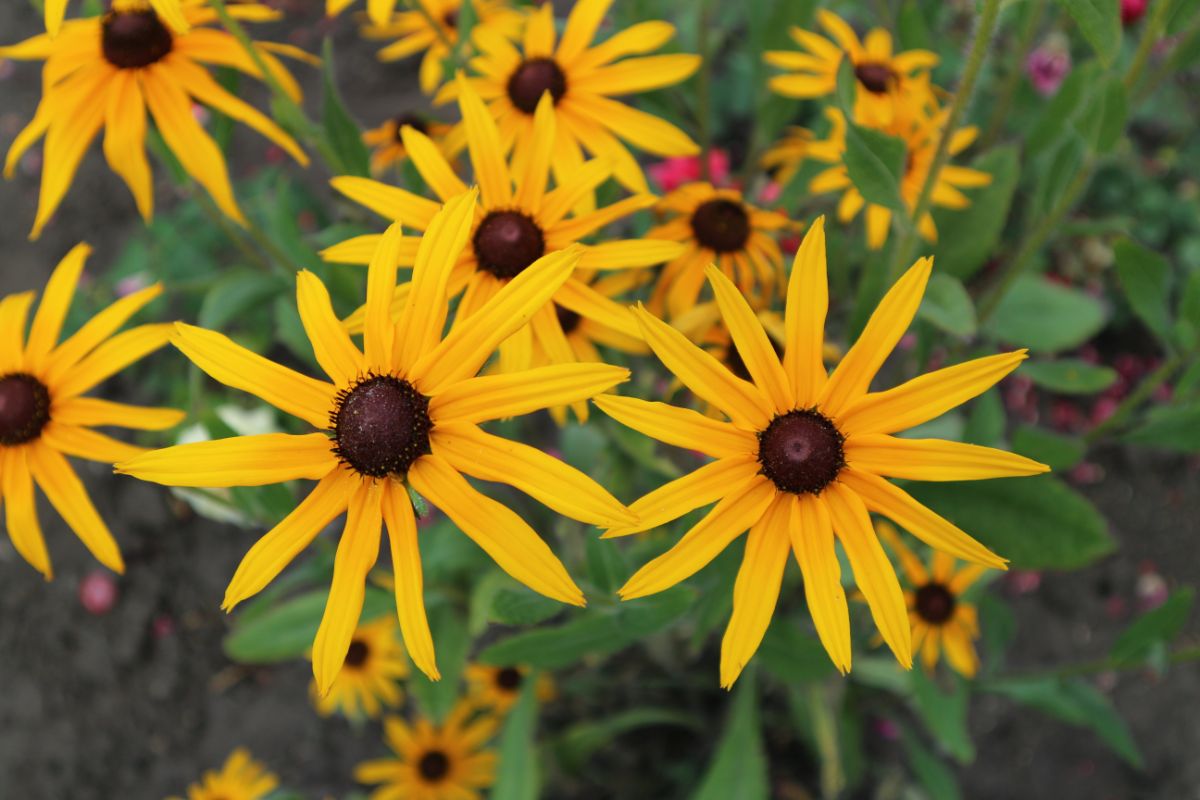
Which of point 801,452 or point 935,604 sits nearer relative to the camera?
point 801,452

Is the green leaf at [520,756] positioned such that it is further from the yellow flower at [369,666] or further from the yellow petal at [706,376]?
the yellow petal at [706,376]

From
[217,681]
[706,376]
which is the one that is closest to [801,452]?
[706,376]

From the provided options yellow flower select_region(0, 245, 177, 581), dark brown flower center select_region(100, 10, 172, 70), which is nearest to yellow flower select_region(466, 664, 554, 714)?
yellow flower select_region(0, 245, 177, 581)

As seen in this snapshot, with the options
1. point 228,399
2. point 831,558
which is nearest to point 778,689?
point 831,558

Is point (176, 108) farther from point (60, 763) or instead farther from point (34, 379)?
point (60, 763)

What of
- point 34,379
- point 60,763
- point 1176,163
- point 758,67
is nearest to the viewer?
point 34,379

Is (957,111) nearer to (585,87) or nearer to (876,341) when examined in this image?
(876,341)
